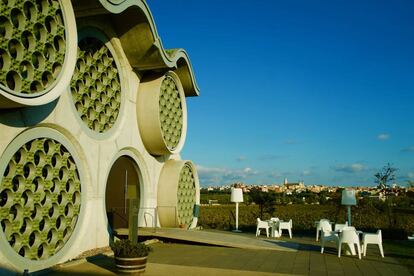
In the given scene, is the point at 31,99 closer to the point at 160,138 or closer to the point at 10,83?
the point at 10,83

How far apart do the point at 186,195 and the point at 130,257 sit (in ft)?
32.0

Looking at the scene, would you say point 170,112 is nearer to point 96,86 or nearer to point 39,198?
point 96,86

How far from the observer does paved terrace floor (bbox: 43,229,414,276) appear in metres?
9.47

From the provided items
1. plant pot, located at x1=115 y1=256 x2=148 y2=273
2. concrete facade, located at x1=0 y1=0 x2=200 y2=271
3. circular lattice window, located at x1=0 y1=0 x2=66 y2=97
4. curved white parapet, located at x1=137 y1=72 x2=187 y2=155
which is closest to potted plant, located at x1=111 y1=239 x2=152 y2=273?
plant pot, located at x1=115 y1=256 x2=148 y2=273

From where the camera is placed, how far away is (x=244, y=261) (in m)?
10.8

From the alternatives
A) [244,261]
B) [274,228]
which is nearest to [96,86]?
[244,261]

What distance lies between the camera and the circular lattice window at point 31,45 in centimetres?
792

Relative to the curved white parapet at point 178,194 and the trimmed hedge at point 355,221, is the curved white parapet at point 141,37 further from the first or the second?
the trimmed hedge at point 355,221

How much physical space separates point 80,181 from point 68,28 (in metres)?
4.18

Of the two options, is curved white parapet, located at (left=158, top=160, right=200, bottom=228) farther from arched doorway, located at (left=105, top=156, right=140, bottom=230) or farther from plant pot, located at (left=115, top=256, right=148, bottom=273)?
plant pot, located at (left=115, top=256, right=148, bottom=273)

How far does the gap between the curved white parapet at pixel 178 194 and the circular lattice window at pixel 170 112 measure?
1095 millimetres

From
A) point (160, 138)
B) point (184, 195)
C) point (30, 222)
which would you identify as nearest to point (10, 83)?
point (30, 222)

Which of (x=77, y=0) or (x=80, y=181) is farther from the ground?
(x=77, y=0)

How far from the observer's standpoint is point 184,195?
59.9ft
